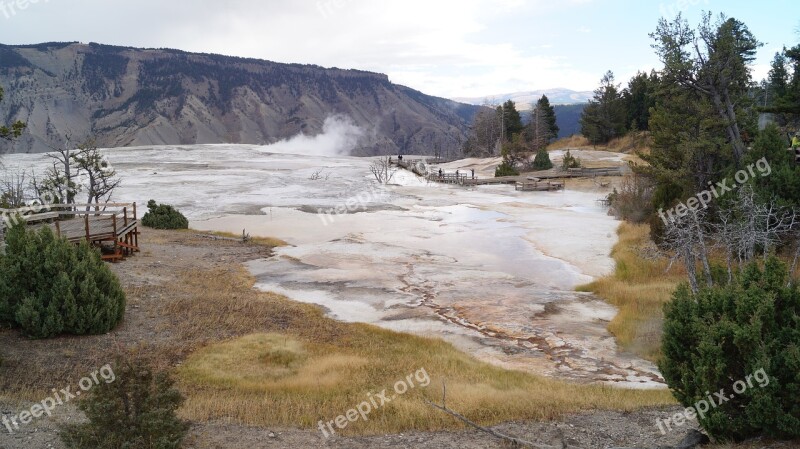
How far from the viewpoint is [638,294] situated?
18.9 m

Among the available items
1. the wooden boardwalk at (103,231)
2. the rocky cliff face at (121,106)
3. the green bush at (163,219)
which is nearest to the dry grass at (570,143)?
the rocky cliff face at (121,106)

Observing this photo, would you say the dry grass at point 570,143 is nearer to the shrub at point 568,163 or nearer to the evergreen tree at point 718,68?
the shrub at point 568,163

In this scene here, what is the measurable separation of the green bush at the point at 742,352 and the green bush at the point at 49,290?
1157 cm

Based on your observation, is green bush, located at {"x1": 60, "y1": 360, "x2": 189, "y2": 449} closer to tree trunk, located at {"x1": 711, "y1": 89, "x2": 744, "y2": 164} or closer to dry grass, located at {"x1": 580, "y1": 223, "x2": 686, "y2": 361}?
dry grass, located at {"x1": 580, "y1": 223, "x2": 686, "y2": 361}

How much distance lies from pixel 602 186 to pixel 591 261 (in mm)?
30183

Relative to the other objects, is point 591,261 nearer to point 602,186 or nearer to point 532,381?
point 532,381

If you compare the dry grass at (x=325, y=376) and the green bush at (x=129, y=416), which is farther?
the dry grass at (x=325, y=376)

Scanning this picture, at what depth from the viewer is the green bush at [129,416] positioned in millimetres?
6871

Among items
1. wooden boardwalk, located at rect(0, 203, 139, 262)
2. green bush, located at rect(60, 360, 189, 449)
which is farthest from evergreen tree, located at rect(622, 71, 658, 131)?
green bush, located at rect(60, 360, 189, 449)

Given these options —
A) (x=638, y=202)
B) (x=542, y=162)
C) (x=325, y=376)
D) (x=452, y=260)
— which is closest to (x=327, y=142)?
(x=542, y=162)

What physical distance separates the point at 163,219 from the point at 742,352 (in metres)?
30.7

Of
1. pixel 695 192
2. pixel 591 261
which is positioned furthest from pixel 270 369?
pixel 695 192

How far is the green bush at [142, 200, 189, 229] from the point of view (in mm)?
32281

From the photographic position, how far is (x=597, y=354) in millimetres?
14438
